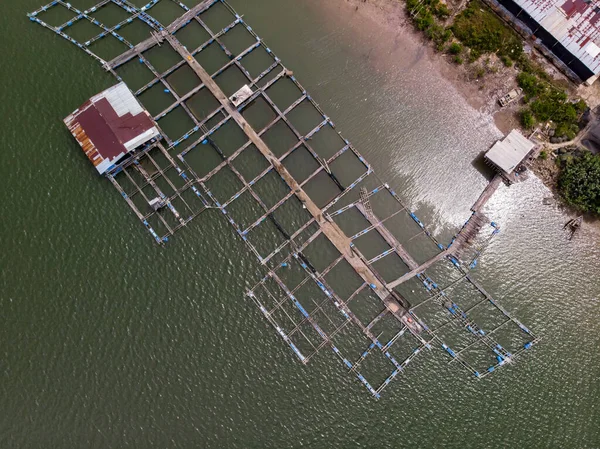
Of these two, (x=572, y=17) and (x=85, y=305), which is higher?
(x=85, y=305)

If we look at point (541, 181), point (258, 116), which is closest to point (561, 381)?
point (541, 181)

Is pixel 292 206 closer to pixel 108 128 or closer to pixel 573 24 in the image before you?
pixel 108 128

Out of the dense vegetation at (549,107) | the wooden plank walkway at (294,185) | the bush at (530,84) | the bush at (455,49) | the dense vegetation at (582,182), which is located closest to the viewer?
the dense vegetation at (582,182)

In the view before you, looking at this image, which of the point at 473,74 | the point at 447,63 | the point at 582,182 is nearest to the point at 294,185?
the point at 447,63

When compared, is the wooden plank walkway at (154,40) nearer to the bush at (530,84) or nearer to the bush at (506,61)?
the bush at (506,61)

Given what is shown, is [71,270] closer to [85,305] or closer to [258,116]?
[85,305]

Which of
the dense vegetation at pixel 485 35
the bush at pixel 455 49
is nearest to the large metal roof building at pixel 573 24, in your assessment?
the dense vegetation at pixel 485 35

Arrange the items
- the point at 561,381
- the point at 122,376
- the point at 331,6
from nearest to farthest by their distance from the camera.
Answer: the point at 122,376, the point at 561,381, the point at 331,6
